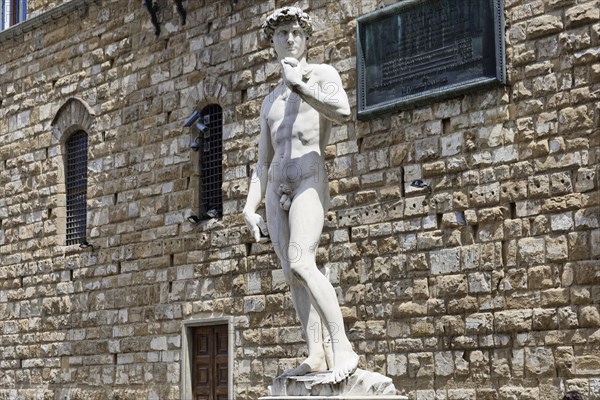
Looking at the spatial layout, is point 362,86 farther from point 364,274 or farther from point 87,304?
point 87,304

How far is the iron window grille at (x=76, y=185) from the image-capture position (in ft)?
56.9

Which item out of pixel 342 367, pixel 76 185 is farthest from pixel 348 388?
pixel 76 185

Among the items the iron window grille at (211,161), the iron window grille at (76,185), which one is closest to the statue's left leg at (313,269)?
the iron window grille at (211,161)

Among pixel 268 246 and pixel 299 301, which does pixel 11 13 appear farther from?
pixel 299 301

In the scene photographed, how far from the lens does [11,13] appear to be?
19.6 m

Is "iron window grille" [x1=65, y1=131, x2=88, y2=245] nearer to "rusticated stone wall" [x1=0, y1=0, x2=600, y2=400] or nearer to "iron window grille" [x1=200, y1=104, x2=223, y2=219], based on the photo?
"rusticated stone wall" [x1=0, y1=0, x2=600, y2=400]

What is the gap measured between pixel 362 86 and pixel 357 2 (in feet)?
3.12

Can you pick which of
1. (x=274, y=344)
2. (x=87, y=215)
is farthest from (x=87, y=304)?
(x=274, y=344)

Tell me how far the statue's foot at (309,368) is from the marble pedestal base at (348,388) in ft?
0.49

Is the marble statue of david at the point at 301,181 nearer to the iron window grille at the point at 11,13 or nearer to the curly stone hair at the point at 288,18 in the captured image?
the curly stone hair at the point at 288,18

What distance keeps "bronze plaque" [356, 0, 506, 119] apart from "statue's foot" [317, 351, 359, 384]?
12.5 ft

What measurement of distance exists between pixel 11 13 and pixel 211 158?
5.95m

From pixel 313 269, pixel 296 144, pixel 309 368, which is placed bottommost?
pixel 309 368

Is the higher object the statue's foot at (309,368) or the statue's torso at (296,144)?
the statue's torso at (296,144)
